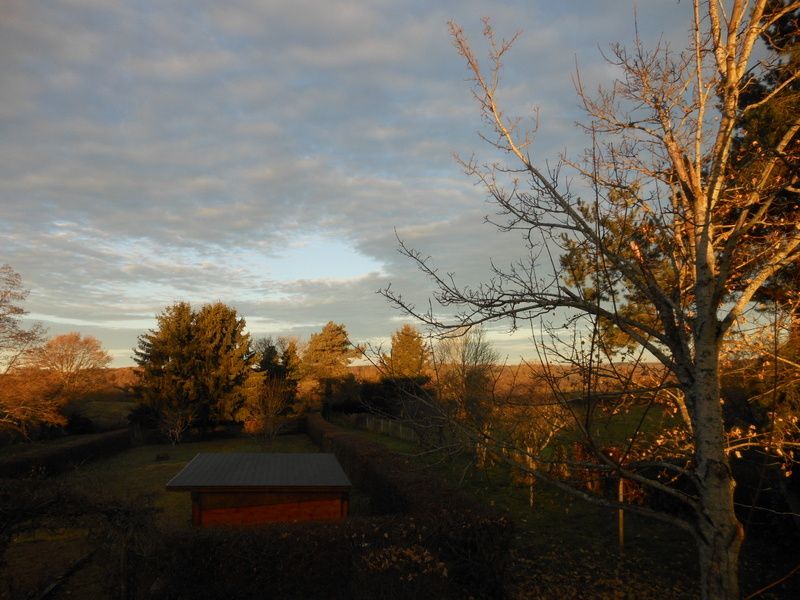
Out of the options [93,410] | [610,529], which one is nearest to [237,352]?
[93,410]

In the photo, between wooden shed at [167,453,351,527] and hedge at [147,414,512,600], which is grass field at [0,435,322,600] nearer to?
hedge at [147,414,512,600]

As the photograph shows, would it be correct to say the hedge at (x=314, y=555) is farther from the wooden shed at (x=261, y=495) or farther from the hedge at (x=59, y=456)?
the hedge at (x=59, y=456)

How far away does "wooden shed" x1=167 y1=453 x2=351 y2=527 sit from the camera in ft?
39.0

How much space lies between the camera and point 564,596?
8.45 meters

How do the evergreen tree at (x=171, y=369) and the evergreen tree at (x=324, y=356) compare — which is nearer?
the evergreen tree at (x=171, y=369)

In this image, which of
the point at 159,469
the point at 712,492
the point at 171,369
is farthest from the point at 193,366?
the point at 712,492

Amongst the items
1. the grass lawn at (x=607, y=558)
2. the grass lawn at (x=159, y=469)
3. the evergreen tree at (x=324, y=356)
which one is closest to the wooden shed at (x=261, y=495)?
the grass lawn at (x=159, y=469)

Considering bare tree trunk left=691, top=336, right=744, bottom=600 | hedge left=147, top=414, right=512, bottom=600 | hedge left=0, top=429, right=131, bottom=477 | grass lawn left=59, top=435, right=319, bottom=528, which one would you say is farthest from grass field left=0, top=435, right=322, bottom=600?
bare tree trunk left=691, top=336, right=744, bottom=600

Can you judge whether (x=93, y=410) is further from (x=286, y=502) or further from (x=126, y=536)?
(x=126, y=536)

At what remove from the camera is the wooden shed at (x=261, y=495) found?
11.9 m

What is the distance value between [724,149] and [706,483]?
2528 millimetres

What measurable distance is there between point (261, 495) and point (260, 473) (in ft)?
3.11

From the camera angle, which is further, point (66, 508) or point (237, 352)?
point (237, 352)

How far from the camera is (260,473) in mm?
13391
